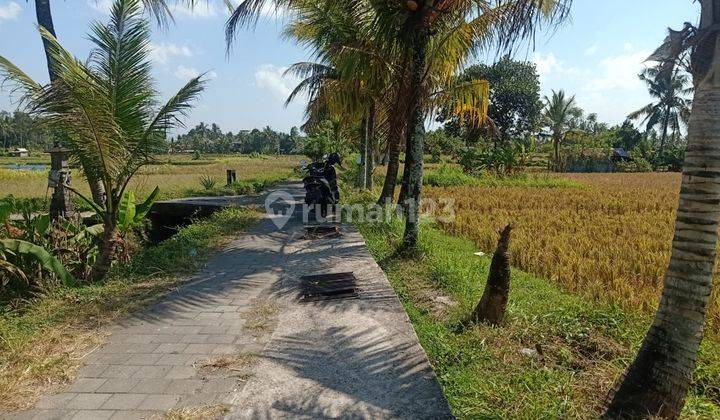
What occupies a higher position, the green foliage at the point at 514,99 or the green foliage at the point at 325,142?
the green foliage at the point at 514,99

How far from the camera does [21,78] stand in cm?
460

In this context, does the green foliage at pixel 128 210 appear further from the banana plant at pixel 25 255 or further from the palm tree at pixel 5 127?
the palm tree at pixel 5 127

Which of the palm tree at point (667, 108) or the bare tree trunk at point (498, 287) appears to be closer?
the bare tree trunk at point (498, 287)

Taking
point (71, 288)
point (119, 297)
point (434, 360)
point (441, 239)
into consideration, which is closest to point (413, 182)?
point (441, 239)

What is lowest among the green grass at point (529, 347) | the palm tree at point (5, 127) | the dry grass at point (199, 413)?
the dry grass at point (199, 413)

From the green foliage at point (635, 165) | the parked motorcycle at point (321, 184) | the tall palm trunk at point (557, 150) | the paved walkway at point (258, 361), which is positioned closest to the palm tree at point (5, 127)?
the tall palm trunk at point (557, 150)

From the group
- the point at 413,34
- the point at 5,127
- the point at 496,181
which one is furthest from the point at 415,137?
the point at 5,127

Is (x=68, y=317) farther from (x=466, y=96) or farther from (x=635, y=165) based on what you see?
(x=635, y=165)

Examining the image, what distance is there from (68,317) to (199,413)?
87.8 inches

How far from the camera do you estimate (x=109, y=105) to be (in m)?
4.90

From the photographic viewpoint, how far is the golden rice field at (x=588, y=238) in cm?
498

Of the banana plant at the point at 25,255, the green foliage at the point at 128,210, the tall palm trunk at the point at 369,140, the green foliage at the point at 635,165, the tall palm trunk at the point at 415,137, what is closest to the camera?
the banana plant at the point at 25,255

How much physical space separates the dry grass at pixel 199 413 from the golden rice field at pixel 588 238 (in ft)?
12.2

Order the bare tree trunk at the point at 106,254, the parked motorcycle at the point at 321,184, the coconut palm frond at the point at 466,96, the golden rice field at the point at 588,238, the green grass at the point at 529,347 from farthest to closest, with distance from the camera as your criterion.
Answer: the parked motorcycle at the point at 321,184, the coconut palm frond at the point at 466,96, the bare tree trunk at the point at 106,254, the golden rice field at the point at 588,238, the green grass at the point at 529,347
